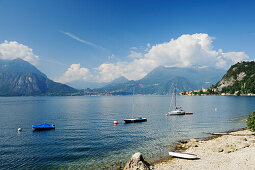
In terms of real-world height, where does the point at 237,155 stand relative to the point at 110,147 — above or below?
above

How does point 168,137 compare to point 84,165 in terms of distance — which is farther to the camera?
point 168,137

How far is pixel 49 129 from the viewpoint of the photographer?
6625cm

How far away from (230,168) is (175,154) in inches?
395

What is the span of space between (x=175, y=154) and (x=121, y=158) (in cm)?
1121

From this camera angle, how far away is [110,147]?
42562 millimetres

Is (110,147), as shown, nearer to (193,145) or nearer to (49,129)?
(193,145)

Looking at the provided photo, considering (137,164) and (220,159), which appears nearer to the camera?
(137,164)

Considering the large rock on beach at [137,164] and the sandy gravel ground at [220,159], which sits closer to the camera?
the large rock on beach at [137,164]

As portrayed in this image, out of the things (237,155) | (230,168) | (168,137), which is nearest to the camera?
(230,168)

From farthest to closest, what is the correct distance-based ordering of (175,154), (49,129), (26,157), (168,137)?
(49,129) < (168,137) < (26,157) < (175,154)

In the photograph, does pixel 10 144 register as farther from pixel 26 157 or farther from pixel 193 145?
pixel 193 145

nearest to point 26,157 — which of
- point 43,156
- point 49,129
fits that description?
point 43,156

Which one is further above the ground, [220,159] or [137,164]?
[137,164]

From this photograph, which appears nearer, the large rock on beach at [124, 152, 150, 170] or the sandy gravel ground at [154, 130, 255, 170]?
the large rock on beach at [124, 152, 150, 170]
